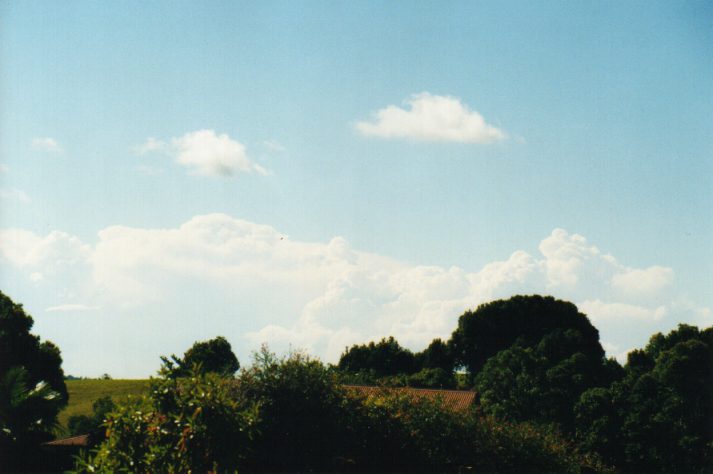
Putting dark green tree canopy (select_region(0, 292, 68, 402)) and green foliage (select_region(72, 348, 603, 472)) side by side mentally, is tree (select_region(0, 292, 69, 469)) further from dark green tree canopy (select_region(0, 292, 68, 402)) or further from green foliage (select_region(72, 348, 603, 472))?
dark green tree canopy (select_region(0, 292, 68, 402))

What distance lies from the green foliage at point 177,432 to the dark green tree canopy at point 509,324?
5236cm

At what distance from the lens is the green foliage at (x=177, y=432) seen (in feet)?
32.9

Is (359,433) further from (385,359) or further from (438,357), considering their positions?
(385,359)

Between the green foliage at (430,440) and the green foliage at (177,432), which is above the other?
the green foliage at (177,432)

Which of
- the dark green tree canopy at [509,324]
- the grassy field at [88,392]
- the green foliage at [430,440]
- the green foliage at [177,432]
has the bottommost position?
the grassy field at [88,392]

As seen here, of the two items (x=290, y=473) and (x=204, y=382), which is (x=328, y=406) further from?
(x=204, y=382)

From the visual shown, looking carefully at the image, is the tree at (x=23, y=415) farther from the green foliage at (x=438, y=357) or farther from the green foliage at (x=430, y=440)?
the green foliage at (x=438, y=357)

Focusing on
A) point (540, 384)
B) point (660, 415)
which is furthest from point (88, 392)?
point (660, 415)

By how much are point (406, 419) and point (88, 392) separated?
67387 mm

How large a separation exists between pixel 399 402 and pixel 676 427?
22.7m

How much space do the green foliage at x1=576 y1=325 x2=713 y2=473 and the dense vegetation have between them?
0.18 feet

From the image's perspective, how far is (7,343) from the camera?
36.5 meters

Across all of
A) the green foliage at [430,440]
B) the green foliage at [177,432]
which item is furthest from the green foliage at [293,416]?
the green foliage at [177,432]

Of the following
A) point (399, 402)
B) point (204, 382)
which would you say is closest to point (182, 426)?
point (204, 382)
